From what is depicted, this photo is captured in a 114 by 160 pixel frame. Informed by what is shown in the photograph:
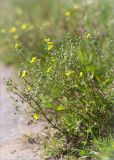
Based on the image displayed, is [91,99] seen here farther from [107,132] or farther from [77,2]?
[77,2]

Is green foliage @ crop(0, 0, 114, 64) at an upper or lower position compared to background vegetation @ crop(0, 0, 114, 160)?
upper

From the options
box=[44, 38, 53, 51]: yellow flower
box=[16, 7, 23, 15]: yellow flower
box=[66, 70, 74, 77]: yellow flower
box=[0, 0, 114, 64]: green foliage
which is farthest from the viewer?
box=[16, 7, 23, 15]: yellow flower

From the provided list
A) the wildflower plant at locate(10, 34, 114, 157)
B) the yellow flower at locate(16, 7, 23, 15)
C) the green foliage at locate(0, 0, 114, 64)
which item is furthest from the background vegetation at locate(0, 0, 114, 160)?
the yellow flower at locate(16, 7, 23, 15)

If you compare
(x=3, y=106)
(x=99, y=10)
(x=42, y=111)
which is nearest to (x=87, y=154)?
(x=42, y=111)

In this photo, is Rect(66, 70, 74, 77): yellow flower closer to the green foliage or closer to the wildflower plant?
the wildflower plant

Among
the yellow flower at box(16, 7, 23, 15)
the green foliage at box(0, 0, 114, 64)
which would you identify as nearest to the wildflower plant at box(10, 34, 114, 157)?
the green foliage at box(0, 0, 114, 64)

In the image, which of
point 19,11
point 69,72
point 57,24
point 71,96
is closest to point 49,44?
point 69,72

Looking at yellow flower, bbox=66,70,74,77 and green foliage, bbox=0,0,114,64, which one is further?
green foliage, bbox=0,0,114,64

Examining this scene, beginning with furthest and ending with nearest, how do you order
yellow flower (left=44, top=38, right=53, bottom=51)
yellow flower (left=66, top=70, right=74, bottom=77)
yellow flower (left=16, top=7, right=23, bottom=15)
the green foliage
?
yellow flower (left=16, top=7, right=23, bottom=15), the green foliage, yellow flower (left=44, top=38, right=53, bottom=51), yellow flower (left=66, top=70, right=74, bottom=77)

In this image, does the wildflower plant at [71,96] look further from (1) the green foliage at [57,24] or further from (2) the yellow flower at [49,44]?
(1) the green foliage at [57,24]

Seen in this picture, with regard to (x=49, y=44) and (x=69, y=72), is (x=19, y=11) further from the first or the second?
(x=69, y=72)

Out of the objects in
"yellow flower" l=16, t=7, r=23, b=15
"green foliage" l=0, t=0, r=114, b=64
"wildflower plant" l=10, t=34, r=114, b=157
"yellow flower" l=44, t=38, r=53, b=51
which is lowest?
"wildflower plant" l=10, t=34, r=114, b=157
